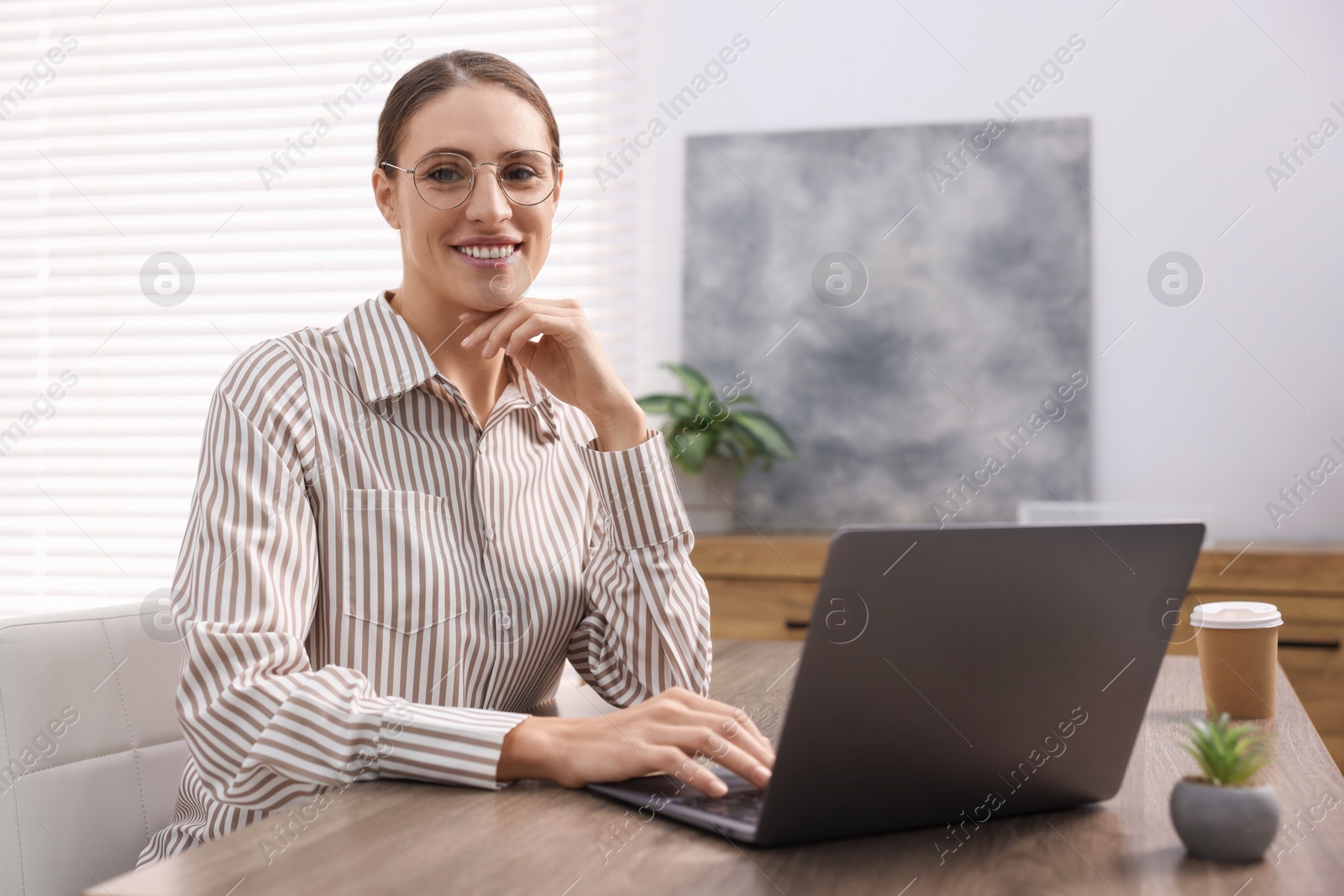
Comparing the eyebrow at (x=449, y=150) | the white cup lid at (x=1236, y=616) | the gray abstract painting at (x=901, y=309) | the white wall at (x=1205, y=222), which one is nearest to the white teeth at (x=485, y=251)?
the eyebrow at (x=449, y=150)

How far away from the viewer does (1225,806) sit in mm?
710

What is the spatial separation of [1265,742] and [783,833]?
23.2 inches

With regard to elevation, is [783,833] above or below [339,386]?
below

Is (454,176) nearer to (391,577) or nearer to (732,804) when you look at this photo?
(391,577)

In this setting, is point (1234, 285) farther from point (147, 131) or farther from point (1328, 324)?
point (147, 131)

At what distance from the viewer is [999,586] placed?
2.35 ft

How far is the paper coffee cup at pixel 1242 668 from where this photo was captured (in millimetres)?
1162

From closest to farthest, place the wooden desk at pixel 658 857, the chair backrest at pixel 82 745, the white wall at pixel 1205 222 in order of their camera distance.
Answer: the wooden desk at pixel 658 857, the chair backrest at pixel 82 745, the white wall at pixel 1205 222

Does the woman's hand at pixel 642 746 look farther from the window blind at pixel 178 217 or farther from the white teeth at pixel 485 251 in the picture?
the window blind at pixel 178 217

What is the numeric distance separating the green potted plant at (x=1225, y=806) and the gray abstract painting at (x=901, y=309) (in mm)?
2448

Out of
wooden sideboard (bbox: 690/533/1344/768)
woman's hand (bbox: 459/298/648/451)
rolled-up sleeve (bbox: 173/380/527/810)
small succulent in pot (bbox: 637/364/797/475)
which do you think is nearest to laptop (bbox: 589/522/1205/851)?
rolled-up sleeve (bbox: 173/380/527/810)

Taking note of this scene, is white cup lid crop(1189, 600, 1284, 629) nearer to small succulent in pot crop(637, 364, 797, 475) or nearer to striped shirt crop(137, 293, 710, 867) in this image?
striped shirt crop(137, 293, 710, 867)

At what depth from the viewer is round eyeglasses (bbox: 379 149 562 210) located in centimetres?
131

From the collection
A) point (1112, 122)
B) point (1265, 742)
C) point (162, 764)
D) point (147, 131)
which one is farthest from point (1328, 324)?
point (147, 131)
